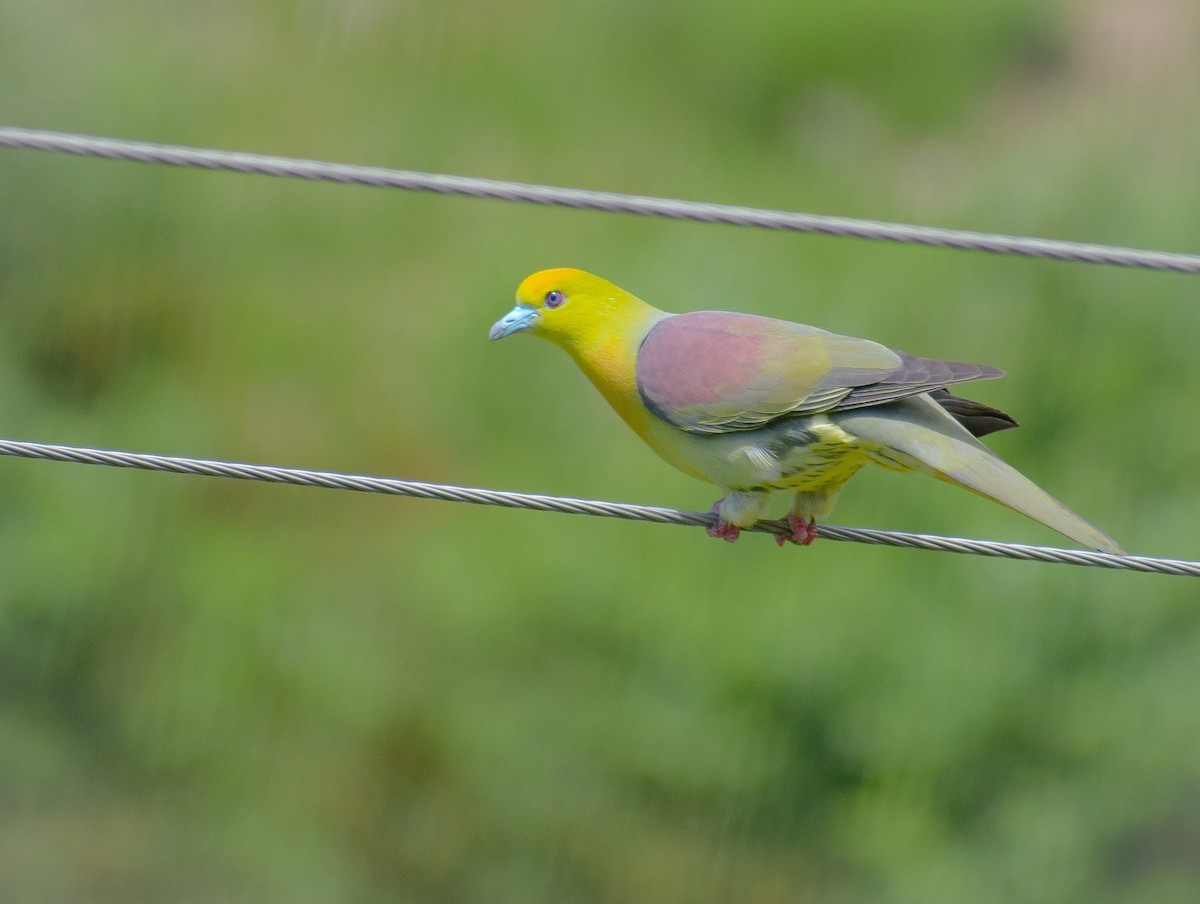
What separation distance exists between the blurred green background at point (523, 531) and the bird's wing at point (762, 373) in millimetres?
3262

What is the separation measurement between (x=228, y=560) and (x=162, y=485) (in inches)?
25.8

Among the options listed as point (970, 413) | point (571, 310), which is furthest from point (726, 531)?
point (571, 310)

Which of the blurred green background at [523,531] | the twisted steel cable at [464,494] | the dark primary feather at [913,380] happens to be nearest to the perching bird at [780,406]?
the dark primary feather at [913,380]

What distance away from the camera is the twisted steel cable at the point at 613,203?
365 cm

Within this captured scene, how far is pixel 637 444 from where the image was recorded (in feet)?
26.9

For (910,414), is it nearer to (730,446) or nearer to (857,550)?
(730,446)

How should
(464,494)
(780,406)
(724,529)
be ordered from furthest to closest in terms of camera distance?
(724,529)
(780,406)
(464,494)

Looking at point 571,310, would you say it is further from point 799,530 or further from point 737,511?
point 799,530

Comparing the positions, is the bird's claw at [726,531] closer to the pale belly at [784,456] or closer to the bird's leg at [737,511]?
the bird's leg at [737,511]

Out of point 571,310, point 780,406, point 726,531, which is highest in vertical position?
point 571,310

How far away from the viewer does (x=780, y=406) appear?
3.86 meters

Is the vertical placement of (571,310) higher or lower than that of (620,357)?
higher

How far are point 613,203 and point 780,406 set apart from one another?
0.70 metres

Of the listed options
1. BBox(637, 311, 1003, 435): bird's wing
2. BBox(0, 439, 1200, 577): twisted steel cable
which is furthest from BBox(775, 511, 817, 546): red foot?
BBox(0, 439, 1200, 577): twisted steel cable
